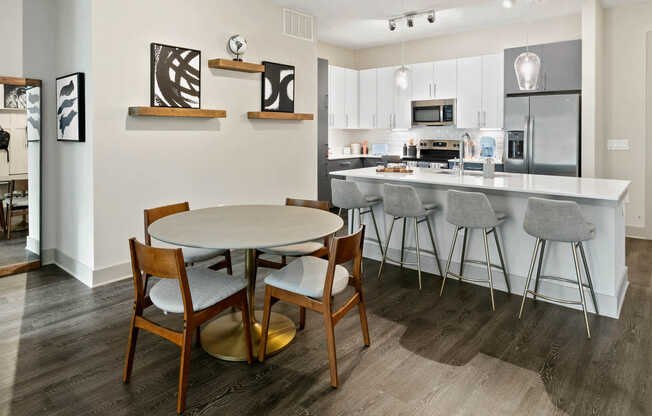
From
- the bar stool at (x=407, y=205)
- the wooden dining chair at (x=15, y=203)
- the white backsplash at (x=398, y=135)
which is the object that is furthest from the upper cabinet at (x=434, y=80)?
the wooden dining chair at (x=15, y=203)

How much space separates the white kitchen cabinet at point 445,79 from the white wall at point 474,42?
36cm

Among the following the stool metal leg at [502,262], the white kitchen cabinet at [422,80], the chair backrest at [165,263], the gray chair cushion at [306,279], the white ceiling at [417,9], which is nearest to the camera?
the chair backrest at [165,263]

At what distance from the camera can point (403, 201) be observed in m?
3.74

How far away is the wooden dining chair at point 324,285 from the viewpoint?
2.23 m

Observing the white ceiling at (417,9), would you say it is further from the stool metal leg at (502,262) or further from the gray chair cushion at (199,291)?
the gray chair cushion at (199,291)

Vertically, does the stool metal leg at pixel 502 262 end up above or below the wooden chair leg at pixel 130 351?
above

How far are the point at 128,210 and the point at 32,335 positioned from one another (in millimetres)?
1375

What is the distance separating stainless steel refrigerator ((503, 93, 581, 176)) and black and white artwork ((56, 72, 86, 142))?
481 centimetres

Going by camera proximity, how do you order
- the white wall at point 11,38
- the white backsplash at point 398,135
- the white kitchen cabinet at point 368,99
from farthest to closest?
the white kitchen cabinet at point 368,99 → the white backsplash at point 398,135 → the white wall at point 11,38

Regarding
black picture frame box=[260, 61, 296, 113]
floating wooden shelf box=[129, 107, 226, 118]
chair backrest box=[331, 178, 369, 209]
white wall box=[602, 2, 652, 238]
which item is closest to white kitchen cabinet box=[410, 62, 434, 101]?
white wall box=[602, 2, 652, 238]

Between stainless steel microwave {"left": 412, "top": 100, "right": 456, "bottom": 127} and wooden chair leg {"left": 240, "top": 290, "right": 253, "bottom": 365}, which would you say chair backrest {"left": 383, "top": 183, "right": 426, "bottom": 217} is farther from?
stainless steel microwave {"left": 412, "top": 100, "right": 456, "bottom": 127}

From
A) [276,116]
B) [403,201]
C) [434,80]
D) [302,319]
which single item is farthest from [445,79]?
[302,319]

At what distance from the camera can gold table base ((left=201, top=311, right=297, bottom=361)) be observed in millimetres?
2555

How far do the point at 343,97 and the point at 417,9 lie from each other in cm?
232
